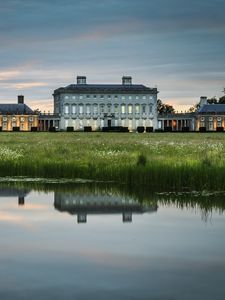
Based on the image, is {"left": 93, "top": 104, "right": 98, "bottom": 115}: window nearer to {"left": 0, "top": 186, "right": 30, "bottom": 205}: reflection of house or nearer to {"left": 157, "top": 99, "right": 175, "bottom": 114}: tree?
{"left": 157, "top": 99, "right": 175, "bottom": 114}: tree

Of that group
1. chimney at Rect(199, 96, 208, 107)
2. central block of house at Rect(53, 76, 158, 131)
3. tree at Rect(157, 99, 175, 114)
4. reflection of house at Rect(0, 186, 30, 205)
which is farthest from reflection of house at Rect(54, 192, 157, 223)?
tree at Rect(157, 99, 175, 114)

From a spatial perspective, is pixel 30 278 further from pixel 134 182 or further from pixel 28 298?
pixel 134 182

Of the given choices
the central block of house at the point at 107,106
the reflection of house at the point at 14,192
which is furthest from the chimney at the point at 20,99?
the reflection of house at the point at 14,192

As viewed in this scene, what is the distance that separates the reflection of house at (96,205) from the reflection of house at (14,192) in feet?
2.62

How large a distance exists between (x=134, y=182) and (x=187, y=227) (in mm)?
5936

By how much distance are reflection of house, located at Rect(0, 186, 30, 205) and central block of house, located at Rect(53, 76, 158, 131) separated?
143058 millimetres

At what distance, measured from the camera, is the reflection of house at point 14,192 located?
15570mm

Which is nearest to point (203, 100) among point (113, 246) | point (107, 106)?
point (107, 106)

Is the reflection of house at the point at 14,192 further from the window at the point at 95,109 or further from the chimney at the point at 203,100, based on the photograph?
the window at the point at 95,109

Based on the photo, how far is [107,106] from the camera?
6363 inches

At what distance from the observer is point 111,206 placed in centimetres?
1401

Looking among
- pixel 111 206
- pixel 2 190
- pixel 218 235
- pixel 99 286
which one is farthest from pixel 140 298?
pixel 2 190

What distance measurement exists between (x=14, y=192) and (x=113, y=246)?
6.86 metres

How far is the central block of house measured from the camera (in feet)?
526
